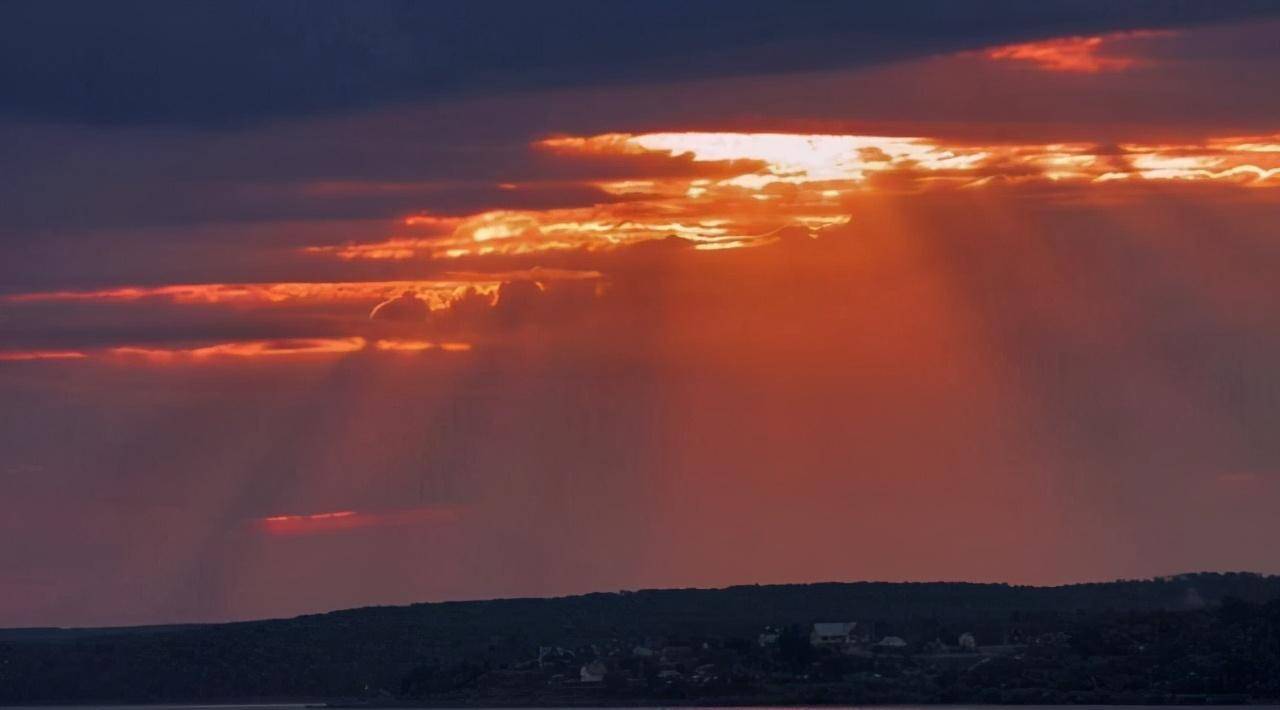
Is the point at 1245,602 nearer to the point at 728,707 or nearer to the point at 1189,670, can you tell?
the point at 1189,670

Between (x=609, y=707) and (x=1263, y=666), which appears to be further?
(x=609, y=707)

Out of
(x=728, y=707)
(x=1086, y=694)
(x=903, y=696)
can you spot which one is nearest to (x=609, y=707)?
(x=728, y=707)

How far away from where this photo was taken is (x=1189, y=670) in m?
187

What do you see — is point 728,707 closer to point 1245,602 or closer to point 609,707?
point 609,707

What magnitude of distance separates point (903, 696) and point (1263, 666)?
27.8m

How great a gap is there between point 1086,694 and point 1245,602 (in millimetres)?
18320

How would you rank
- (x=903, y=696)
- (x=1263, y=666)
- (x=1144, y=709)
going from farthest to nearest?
(x=903, y=696), (x=1263, y=666), (x=1144, y=709)

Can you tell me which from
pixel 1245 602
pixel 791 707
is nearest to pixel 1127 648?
pixel 1245 602

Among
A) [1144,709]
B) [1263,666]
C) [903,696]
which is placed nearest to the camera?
[1144,709]

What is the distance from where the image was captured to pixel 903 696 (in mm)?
195250

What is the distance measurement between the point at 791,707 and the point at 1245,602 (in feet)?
119

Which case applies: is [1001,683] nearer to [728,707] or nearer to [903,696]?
[903,696]

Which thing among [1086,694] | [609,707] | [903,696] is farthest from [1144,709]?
[609,707]

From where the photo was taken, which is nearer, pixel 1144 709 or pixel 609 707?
pixel 1144 709
